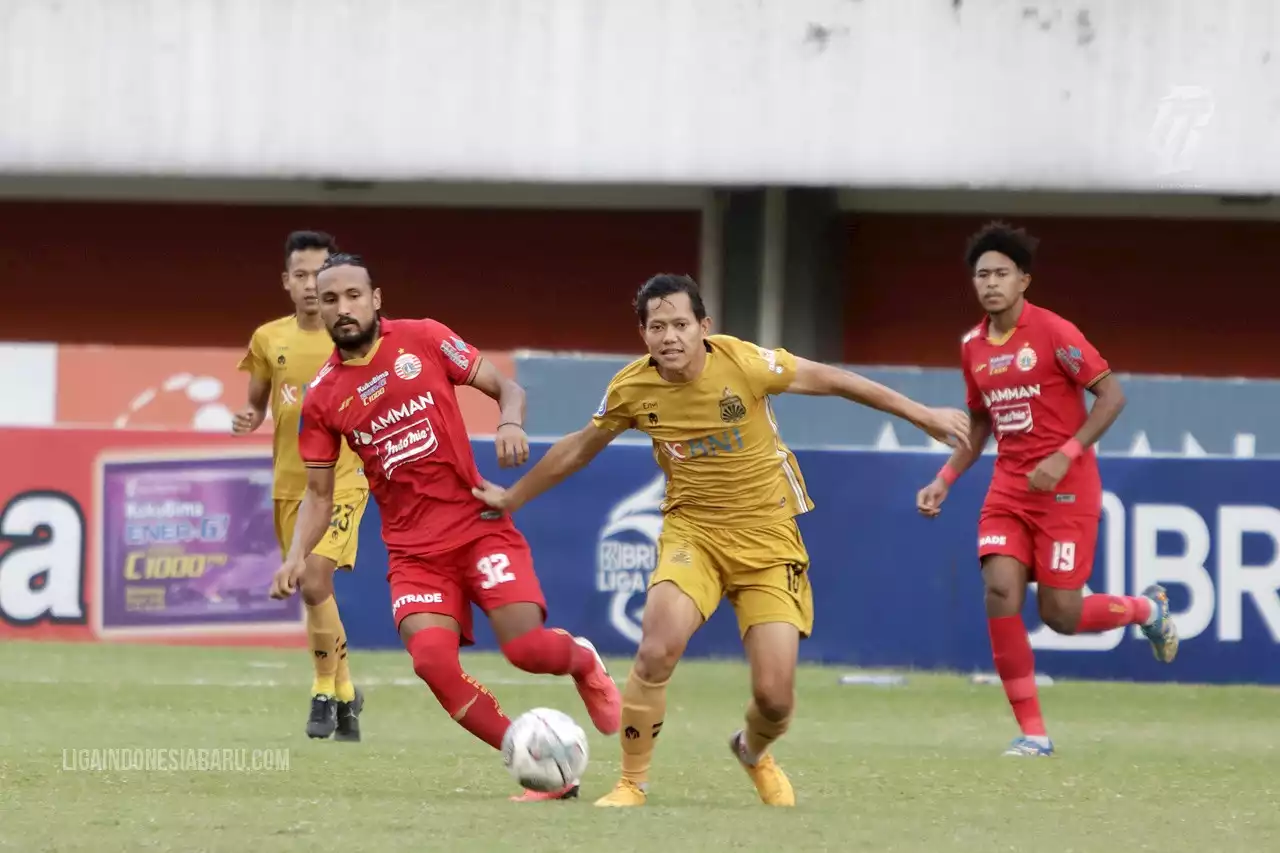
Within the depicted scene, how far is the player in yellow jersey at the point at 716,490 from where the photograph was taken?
7.66m

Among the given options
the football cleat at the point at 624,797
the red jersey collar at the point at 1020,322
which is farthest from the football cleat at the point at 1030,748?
the football cleat at the point at 624,797

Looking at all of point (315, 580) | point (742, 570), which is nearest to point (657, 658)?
point (742, 570)

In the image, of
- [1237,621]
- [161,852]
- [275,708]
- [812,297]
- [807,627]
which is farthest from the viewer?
[812,297]

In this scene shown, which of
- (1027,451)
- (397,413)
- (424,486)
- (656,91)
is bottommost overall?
(424,486)

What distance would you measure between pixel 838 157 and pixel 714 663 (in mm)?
6949

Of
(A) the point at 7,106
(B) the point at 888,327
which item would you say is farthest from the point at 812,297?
(A) the point at 7,106

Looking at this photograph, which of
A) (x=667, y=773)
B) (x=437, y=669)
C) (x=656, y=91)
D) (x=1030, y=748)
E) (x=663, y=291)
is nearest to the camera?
(x=663, y=291)

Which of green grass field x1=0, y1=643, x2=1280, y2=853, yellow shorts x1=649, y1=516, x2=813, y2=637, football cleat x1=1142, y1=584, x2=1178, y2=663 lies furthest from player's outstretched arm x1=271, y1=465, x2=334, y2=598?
football cleat x1=1142, y1=584, x2=1178, y2=663

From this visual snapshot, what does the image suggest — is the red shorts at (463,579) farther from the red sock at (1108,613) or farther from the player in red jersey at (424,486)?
the red sock at (1108,613)

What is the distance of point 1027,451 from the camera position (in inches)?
398

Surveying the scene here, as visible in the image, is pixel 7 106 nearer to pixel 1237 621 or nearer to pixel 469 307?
pixel 469 307

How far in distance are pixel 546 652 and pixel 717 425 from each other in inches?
41.0

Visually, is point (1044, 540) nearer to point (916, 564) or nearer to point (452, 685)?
point (452, 685)

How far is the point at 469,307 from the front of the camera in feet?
78.3
